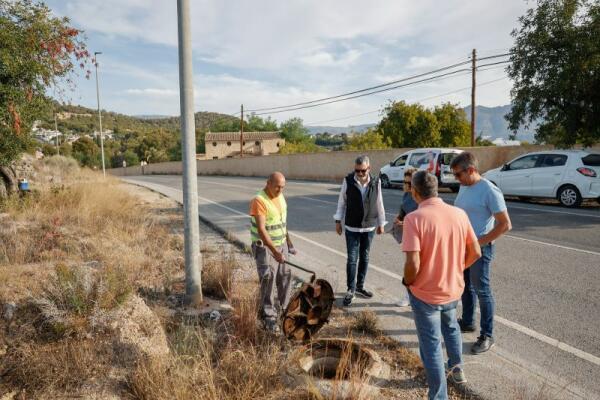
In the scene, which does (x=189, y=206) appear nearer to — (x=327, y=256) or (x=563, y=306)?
(x=327, y=256)

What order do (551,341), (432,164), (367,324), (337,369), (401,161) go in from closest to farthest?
(337,369) < (551,341) < (367,324) < (432,164) < (401,161)

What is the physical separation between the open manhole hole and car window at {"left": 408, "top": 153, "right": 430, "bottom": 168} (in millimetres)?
15083

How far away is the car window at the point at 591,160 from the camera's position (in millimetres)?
12312

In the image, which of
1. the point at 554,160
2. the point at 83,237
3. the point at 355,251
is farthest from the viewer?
the point at 554,160

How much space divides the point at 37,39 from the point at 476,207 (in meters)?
9.14

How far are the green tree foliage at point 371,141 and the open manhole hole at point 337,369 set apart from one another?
41188 mm

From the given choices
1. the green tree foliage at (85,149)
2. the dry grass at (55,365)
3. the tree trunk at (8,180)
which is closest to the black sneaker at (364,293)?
the dry grass at (55,365)

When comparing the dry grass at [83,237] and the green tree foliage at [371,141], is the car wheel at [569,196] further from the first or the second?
the green tree foliage at [371,141]

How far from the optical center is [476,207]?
384cm

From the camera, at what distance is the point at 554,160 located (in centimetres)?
1314

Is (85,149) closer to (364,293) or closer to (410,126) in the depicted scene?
(410,126)

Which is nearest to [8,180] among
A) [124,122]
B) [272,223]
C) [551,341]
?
[272,223]

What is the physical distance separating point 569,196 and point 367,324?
1115 centimetres

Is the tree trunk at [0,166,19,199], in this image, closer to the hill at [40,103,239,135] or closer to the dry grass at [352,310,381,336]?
the dry grass at [352,310,381,336]
